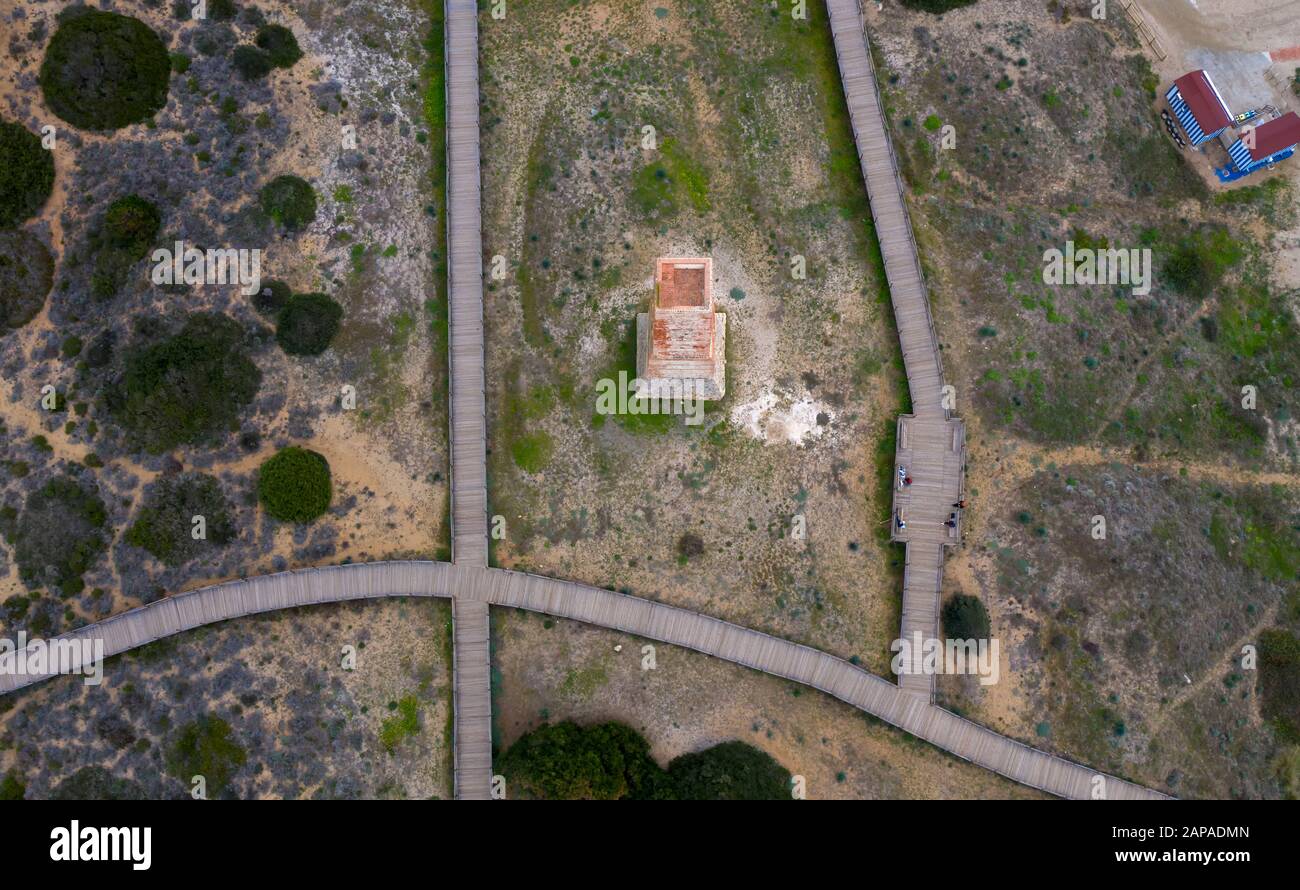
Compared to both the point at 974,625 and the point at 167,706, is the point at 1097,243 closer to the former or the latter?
the point at 974,625

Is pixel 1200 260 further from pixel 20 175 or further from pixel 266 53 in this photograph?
pixel 20 175

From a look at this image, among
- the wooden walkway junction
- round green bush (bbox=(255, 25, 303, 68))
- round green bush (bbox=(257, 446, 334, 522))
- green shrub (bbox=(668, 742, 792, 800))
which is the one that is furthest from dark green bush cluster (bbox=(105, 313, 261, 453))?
green shrub (bbox=(668, 742, 792, 800))

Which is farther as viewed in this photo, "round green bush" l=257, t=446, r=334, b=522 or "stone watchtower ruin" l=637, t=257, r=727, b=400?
"round green bush" l=257, t=446, r=334, b=522

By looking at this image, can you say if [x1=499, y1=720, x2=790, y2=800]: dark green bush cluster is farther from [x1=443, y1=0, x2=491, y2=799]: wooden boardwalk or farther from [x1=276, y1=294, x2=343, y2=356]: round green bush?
[x1=276, y1=294, x2=343, y2=356]: round green bush

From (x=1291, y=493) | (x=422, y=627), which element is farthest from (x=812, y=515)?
(x=1291, y=493)

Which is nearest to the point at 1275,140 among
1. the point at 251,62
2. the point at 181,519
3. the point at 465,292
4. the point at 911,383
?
the point at 911,383

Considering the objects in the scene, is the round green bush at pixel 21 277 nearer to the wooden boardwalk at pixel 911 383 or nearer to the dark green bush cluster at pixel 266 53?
the dark green bush cluster at pixel 266 53
